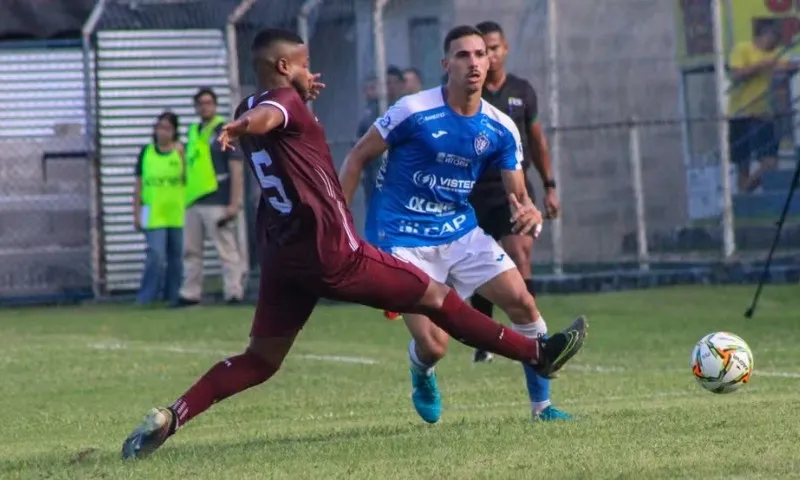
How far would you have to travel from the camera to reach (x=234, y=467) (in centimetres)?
730

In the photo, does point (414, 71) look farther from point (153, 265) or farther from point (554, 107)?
point (153, 265)

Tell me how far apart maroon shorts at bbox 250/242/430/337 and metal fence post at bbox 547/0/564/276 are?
37.4 feet

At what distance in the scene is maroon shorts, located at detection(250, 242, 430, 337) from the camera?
7.69 m

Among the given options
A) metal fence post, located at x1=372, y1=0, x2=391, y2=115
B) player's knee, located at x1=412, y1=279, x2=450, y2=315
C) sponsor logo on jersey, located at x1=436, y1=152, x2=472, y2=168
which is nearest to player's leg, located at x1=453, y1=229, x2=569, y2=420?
sponsor logo on jersey, located at x1=436, y1=152, x2=472, y2=168

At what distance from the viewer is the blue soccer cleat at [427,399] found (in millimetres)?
9125

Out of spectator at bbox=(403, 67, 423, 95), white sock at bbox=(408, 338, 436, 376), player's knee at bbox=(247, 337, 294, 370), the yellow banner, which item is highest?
the yellow banner

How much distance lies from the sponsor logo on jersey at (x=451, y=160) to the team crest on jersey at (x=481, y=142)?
0.09m

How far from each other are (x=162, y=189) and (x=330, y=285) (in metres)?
12.1

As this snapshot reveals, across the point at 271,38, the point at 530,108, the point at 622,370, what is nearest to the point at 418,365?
the point at 271,38

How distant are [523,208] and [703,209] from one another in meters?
10.7

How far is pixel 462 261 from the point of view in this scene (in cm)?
920

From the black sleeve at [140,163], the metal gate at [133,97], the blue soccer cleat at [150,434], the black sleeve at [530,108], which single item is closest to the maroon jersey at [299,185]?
the blue soccer cleat at [150,434]

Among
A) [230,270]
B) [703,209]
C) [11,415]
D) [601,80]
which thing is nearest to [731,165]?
[703,209]

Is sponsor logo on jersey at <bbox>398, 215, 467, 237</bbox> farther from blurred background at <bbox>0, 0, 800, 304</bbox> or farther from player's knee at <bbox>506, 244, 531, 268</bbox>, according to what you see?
blurred background at <bbox>0, 0, 800, 304</bbox>
